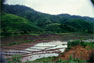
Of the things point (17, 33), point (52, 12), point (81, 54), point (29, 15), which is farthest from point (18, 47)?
point (81, 54)

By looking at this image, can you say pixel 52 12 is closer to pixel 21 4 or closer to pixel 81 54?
pixel 21 4

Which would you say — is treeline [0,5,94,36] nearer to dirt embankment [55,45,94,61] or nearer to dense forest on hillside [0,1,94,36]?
dense forest on hillside [0,1,94,36]

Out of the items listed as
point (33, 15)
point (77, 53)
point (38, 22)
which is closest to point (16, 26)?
point (33, 15)

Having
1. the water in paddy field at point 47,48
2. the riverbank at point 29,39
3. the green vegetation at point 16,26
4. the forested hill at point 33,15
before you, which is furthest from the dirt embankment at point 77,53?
the green vegetation at point 16,26

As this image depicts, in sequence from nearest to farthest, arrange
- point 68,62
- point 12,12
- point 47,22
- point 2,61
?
point 2,61
point 68,62
point 12,12
point 47,22

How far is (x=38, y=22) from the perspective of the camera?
1191 centimetres

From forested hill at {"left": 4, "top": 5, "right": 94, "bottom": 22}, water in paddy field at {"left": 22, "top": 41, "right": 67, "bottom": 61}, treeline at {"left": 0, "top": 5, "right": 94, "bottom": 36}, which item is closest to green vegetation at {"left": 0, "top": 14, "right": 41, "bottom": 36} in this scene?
treeline at {"left": 0, "top": 5, "right": 94, "bottom": 36}

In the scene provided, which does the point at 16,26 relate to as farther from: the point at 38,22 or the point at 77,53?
the point at 77,53

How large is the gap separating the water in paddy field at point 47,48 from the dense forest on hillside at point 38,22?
3.13 feet

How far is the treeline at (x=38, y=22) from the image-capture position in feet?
36.4

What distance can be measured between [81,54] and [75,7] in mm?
2634

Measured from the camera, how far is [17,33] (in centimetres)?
1152

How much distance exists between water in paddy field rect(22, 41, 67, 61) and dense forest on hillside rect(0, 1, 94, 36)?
0.95 metres

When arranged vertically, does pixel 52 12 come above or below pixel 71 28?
above
